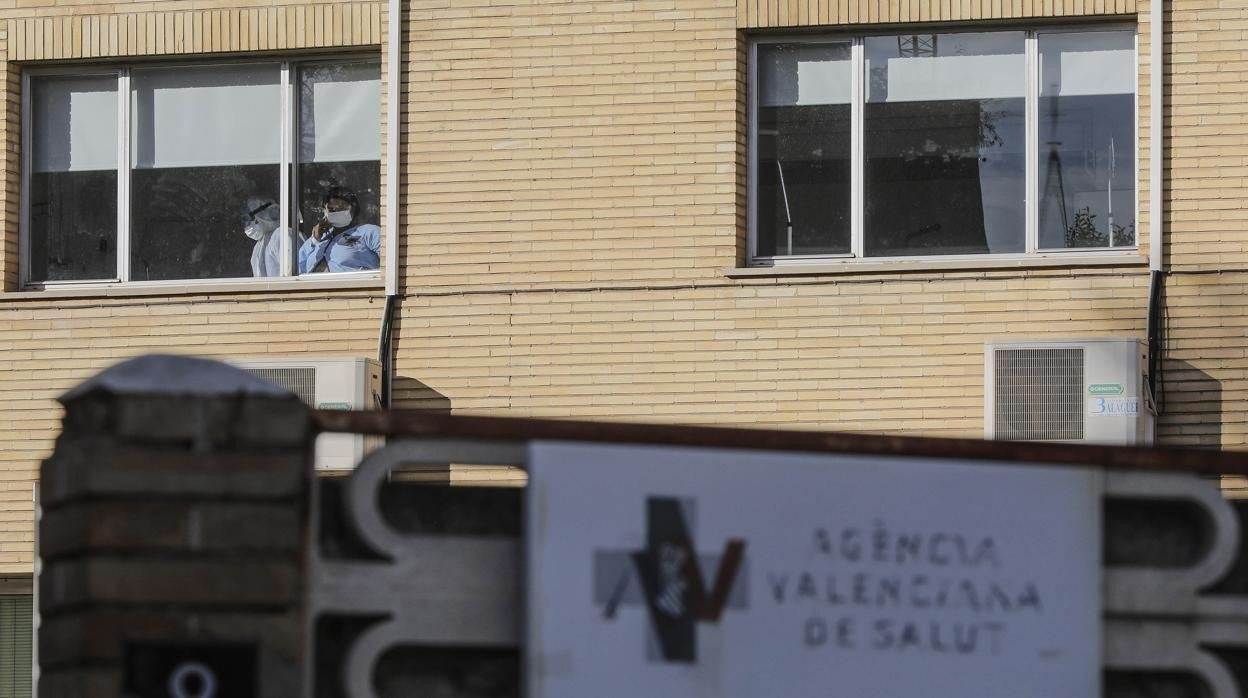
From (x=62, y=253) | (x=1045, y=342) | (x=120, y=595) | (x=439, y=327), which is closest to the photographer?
(x=120, y=595)

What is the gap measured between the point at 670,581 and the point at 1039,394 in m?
5.90

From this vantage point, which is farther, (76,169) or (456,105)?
(76,169)

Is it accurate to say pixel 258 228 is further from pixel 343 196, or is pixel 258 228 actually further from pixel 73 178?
pixel 73 178

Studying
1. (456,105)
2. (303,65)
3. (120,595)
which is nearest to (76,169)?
(303,65)

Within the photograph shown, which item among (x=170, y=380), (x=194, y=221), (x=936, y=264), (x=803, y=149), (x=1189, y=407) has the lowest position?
(x=1189, y=407)

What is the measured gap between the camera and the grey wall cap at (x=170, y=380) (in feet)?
19.4

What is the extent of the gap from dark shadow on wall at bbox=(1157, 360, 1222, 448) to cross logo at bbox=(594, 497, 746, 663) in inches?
247

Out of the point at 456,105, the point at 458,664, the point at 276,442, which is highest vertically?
the point at 456,105

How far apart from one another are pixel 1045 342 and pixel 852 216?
1.54m

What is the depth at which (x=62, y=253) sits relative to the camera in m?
13.3

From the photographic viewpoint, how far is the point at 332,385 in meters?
12.1

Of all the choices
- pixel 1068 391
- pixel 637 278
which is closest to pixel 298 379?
pixel 637 278

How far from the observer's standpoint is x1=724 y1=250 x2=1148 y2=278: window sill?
12062 millimetres

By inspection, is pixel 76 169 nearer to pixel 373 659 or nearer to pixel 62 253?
pixel 62 253
